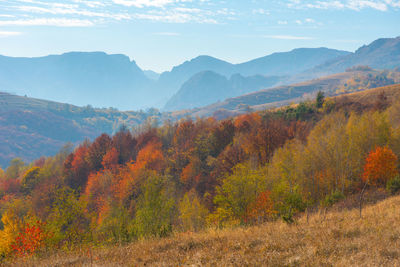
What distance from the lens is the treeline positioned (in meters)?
28.2

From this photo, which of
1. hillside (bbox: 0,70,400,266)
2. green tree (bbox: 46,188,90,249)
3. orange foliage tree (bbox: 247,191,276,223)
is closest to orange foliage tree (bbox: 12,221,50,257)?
hillside (bbox: 0,70,400,266)

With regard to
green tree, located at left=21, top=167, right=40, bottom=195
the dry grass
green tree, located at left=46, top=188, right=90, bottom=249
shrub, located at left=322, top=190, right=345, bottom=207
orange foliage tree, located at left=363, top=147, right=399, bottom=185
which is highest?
the dry grass

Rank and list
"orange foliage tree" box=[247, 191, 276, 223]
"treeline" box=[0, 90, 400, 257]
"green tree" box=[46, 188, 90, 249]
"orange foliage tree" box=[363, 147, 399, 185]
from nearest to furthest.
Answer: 1. "green tree" box=[46, 188, 90, 249]
2. "treeline" box=[0, 90, 400, 257]
3. "orange foliage tree" box=[247, 191, 276, 223]
4. "orange foliage tree" box=[363, 147, 399, 185]

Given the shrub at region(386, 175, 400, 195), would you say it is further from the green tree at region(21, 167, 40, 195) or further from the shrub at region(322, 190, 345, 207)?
the green tree at region(21, 167, 40, 195)

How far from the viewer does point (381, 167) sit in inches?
1473

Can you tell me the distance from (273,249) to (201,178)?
63.9 m

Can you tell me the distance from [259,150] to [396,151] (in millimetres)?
26293

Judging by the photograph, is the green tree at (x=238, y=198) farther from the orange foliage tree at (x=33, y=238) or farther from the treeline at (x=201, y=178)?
the orange foliage tree at (x=33, y=238)

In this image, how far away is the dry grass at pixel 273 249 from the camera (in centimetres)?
912

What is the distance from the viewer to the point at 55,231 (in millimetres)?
24703

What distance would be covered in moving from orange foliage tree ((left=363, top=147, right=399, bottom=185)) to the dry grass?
28014 millimetres

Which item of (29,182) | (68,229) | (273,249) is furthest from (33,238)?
(29,182)

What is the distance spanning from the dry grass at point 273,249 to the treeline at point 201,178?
294 cm

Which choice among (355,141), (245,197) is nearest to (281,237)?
(245,197)
